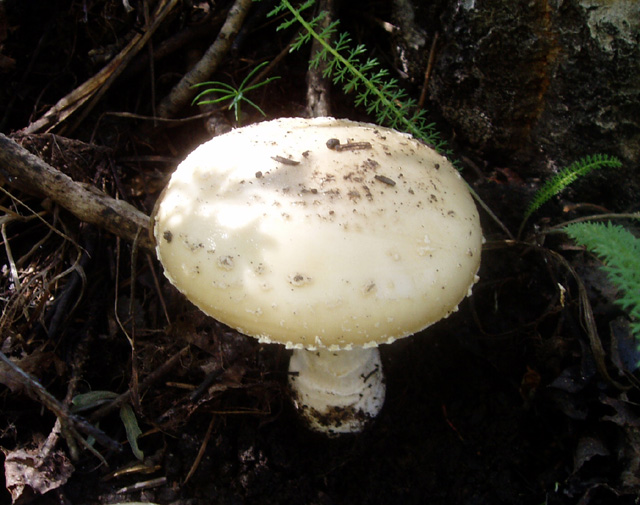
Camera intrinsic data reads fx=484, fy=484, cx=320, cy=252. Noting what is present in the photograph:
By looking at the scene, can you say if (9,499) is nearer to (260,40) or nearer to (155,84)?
(155,84)

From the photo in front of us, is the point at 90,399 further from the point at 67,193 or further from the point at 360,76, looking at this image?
the point at 360,76

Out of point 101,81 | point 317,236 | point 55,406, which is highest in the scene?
point 317,236

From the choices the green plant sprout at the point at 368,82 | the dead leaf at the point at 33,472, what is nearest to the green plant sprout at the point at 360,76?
the green plant sprout at the point at 368,82

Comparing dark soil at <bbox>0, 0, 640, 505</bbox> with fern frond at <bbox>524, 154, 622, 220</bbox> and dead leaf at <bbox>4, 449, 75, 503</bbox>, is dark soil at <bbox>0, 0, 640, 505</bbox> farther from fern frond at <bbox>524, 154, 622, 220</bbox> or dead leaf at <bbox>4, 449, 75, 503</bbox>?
fern frond at <bbox>524, 154, 622, 220</bbox>

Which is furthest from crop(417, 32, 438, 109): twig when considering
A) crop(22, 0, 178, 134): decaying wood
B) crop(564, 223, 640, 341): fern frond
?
crop(22, 0, 178, 134): decaying wood

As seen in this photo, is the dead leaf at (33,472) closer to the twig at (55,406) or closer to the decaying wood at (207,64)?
the twig at (55,406)

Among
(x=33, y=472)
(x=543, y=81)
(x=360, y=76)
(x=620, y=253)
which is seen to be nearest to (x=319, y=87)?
(x=360, y=76)
